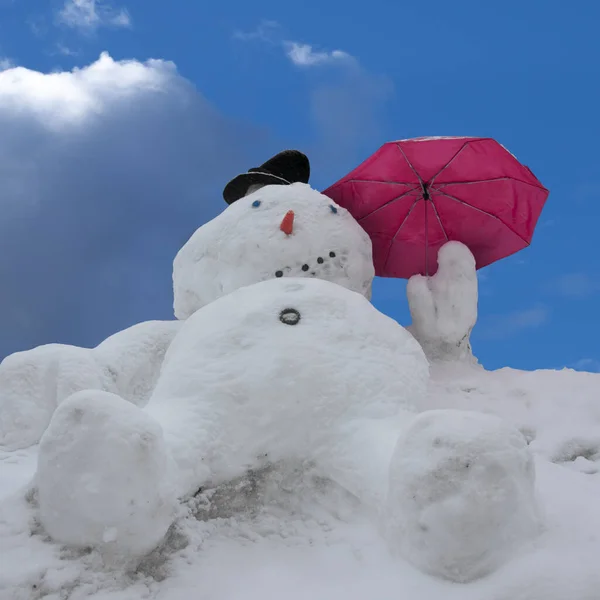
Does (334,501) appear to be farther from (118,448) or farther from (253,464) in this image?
(118,448)

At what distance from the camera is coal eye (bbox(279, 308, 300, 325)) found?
2449mm

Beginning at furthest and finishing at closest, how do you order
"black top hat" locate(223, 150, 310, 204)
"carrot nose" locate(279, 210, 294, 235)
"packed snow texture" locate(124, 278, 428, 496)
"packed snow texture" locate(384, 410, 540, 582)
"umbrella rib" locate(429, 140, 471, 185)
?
"black top hat" locate(223, 150, 310, 204), "umbrella rib" locate(429, 140, 471, 185), "carrot nose" locate(279, 210, 294, 235), "packed snow texture" locate(124, 278, 428, 496), "packed snow texture" locate(384, 410, 540, 582)

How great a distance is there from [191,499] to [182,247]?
1753 millimetres

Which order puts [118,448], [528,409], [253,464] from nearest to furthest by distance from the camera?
[118,448], [253,464], [528,409]

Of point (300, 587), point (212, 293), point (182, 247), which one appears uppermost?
point (182, 247)

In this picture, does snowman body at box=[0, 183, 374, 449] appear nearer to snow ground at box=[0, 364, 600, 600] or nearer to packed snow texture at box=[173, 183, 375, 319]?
packed snow texture at box=[173, 183, 375, 319]

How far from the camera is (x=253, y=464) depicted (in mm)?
2088

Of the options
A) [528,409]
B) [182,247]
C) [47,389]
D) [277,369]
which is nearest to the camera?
[277,369]

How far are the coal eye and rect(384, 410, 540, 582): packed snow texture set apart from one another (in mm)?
864

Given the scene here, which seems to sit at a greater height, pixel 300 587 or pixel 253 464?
pixel 253 464

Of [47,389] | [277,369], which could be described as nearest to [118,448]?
[277,369]

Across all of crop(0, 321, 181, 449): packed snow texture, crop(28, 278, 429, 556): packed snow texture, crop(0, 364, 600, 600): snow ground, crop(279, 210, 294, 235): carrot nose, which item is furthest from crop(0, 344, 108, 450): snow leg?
crop(279, 210, 294, 235): carrot nose

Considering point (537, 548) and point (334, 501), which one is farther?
point (334, 501)

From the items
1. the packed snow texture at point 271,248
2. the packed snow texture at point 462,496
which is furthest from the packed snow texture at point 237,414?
the packed snow texture at point 271,248
